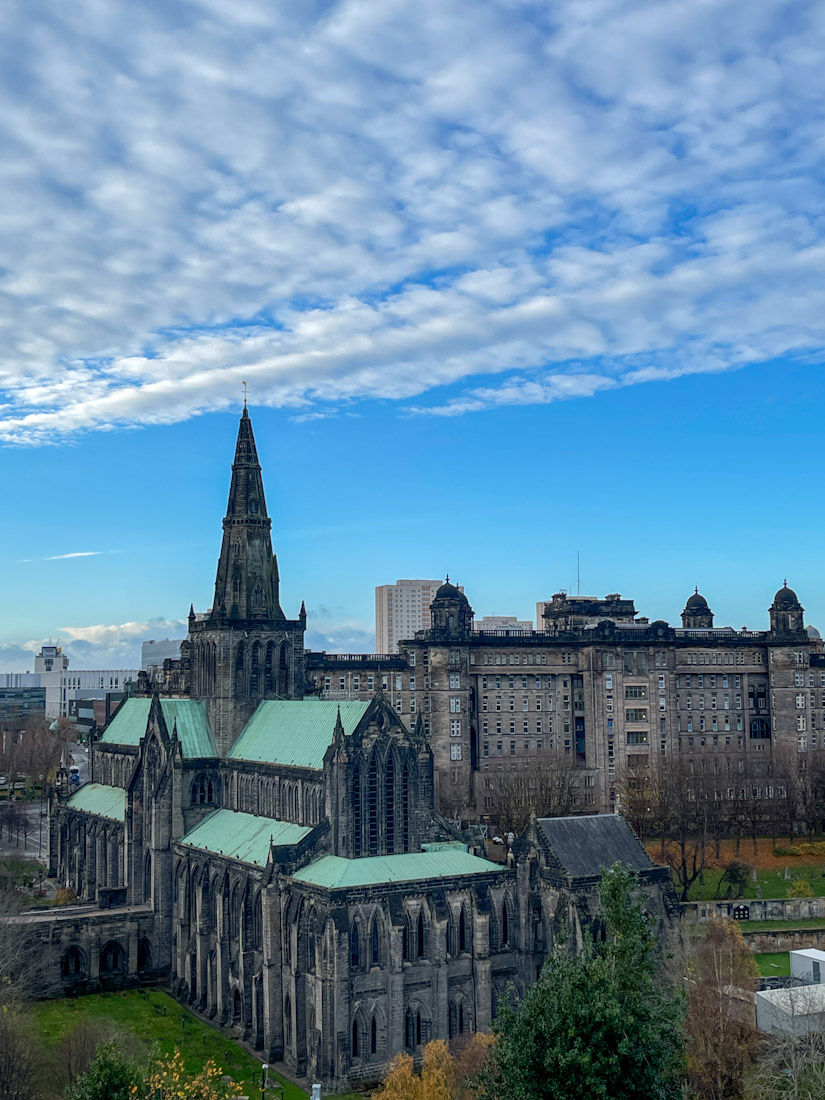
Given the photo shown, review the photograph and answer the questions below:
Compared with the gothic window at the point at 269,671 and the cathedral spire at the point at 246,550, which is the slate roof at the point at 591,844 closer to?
the gothic window at the point at 269,671

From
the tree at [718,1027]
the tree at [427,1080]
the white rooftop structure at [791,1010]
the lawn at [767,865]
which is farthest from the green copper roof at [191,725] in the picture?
the white rooftop structure at [791,1010]

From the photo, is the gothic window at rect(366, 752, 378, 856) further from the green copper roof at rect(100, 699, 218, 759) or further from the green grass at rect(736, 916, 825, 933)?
the green grass at rect(736, 916, 825, 933)

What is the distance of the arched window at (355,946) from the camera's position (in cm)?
7575

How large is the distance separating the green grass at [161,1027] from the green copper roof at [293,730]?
71.1ft

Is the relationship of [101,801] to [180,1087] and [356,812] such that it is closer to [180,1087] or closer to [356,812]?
[356,812]

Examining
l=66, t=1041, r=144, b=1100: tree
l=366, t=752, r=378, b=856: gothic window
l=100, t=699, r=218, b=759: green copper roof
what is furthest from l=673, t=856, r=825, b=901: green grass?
l=66, t=1041, r=144, b=1100: tree

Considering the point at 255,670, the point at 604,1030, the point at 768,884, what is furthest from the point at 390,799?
the point at 768,884

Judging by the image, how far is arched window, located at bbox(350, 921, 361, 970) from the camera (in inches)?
2982

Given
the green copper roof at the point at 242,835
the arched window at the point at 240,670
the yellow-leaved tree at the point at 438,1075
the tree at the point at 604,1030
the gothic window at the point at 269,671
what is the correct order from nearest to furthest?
the tree at the point at 604,1030 → the yellow-leaved tree at the point at 438,1075 → the green copper roof at the point at 242,835 → the arched window at the point at 240,670 → the gothic window at the point at 269,671

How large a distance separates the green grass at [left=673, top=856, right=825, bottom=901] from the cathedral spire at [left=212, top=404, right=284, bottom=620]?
55750 mm

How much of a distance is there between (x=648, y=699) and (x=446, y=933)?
339 ft

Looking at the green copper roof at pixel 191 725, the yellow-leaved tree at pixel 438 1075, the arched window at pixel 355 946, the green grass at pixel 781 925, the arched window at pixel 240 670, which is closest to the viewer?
the yellow-leaved tree at pixel 438 1075

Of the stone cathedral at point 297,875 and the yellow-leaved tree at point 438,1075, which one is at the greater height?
the stone cathedral at point 297,875

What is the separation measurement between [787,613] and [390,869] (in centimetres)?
12420
